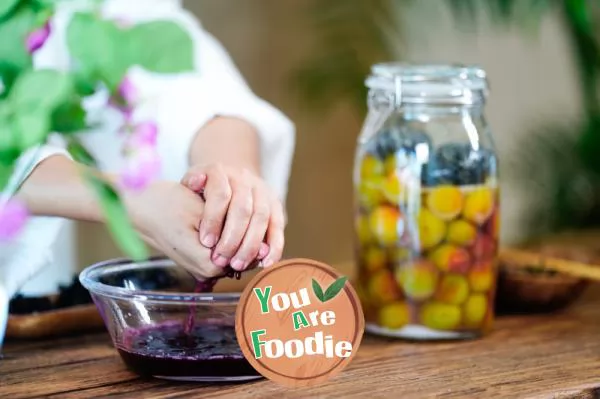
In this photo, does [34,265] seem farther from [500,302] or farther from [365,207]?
[500,302]

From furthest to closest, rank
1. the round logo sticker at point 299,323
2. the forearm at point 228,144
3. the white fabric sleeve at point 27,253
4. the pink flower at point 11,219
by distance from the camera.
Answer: the forearm at point 228,144, the white fabric sleeve at point 27,253, the round logo sticker at point 299,323, the pink flower at point 11,219

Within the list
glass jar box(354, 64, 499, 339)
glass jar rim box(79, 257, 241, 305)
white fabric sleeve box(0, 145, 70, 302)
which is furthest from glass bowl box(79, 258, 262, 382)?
glass jar box(354, 64, 499, 339)

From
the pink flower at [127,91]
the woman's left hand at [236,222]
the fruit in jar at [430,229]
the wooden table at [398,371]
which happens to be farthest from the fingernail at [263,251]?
the pink flower at [127,91]

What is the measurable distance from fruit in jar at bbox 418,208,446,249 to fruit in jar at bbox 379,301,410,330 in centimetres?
6

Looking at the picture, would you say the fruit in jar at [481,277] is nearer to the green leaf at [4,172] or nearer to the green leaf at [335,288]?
the green leaf at [335,288]

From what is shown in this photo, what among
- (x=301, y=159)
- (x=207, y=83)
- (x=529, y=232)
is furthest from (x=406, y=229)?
(x=301, y=159)

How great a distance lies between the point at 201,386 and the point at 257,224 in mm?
136

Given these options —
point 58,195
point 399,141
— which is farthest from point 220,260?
point 399,141

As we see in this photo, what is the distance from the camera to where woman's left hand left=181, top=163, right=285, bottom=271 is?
70 centimetres

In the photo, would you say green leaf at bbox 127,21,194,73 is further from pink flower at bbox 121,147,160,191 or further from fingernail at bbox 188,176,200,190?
fingernail at bbox 188,176,200,190

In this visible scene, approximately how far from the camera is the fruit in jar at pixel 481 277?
86 centimetres

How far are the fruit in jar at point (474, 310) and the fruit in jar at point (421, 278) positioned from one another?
4cm

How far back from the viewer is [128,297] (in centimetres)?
71

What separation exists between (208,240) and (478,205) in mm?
294
